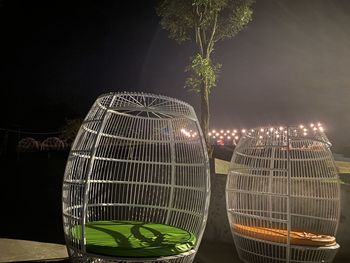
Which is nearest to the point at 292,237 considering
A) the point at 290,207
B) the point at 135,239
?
the point at 290,207

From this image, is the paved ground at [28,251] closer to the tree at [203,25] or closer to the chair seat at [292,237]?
the chair seat at [292,237]

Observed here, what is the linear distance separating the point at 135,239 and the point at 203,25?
7172 millimetres

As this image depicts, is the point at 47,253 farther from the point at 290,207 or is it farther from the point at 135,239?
the point at 290,207

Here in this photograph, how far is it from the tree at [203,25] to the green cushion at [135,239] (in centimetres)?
493

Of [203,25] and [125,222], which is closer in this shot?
[125,222]

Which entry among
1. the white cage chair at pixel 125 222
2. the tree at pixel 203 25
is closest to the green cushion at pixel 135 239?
the white cage chair at pixel 125 222

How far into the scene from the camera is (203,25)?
10.2 m

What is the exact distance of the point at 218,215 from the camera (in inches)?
281

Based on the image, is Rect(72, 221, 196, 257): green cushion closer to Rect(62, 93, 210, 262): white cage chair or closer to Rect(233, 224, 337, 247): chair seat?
Rect(62, 93, 210, 262): white cage chair

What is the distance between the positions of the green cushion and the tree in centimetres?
493

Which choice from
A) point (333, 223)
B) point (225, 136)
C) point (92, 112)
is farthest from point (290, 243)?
point (225, 136)

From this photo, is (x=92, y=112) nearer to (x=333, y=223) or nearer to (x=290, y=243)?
(x=290, y=243)

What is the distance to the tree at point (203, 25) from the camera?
32.2 ft

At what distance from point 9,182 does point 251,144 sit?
10.5m
